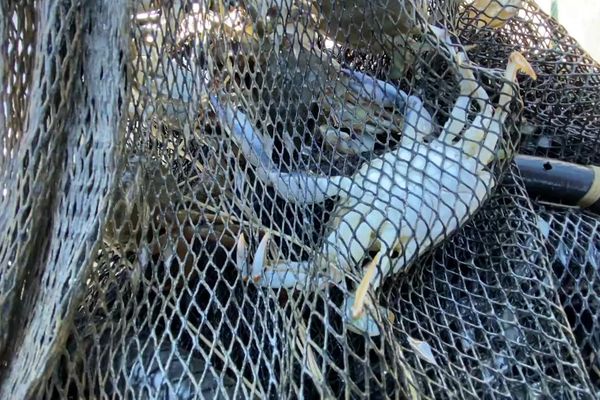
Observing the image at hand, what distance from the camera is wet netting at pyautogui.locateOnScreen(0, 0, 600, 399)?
435 mm

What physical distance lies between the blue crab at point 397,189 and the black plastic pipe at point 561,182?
3.9 inches

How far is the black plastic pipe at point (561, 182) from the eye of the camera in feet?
2.02

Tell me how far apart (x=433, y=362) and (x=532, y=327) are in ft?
0.33

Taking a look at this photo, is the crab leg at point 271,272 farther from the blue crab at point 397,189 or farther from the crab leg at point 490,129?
the crab leg at point 490,129

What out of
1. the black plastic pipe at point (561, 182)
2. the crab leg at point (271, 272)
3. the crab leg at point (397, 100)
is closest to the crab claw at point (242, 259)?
the crab leg at point (271, 272)

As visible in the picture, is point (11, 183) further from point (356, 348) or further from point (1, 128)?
point (356, 348)

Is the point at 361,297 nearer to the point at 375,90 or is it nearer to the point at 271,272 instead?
the point at 271,272

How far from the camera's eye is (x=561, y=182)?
2.04 feet

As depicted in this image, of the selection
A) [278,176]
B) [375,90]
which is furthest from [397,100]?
[278,176]

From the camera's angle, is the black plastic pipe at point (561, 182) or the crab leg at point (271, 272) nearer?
the crab leg at point (271, 272)

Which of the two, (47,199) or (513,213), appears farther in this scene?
(513,213)

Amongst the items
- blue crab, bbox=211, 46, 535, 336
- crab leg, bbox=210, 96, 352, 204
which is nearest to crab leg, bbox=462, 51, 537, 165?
blue crab, bbox=211, 46, 535, 336

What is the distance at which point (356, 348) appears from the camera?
46 cm

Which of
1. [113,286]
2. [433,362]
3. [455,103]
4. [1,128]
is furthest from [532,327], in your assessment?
[1,128]
